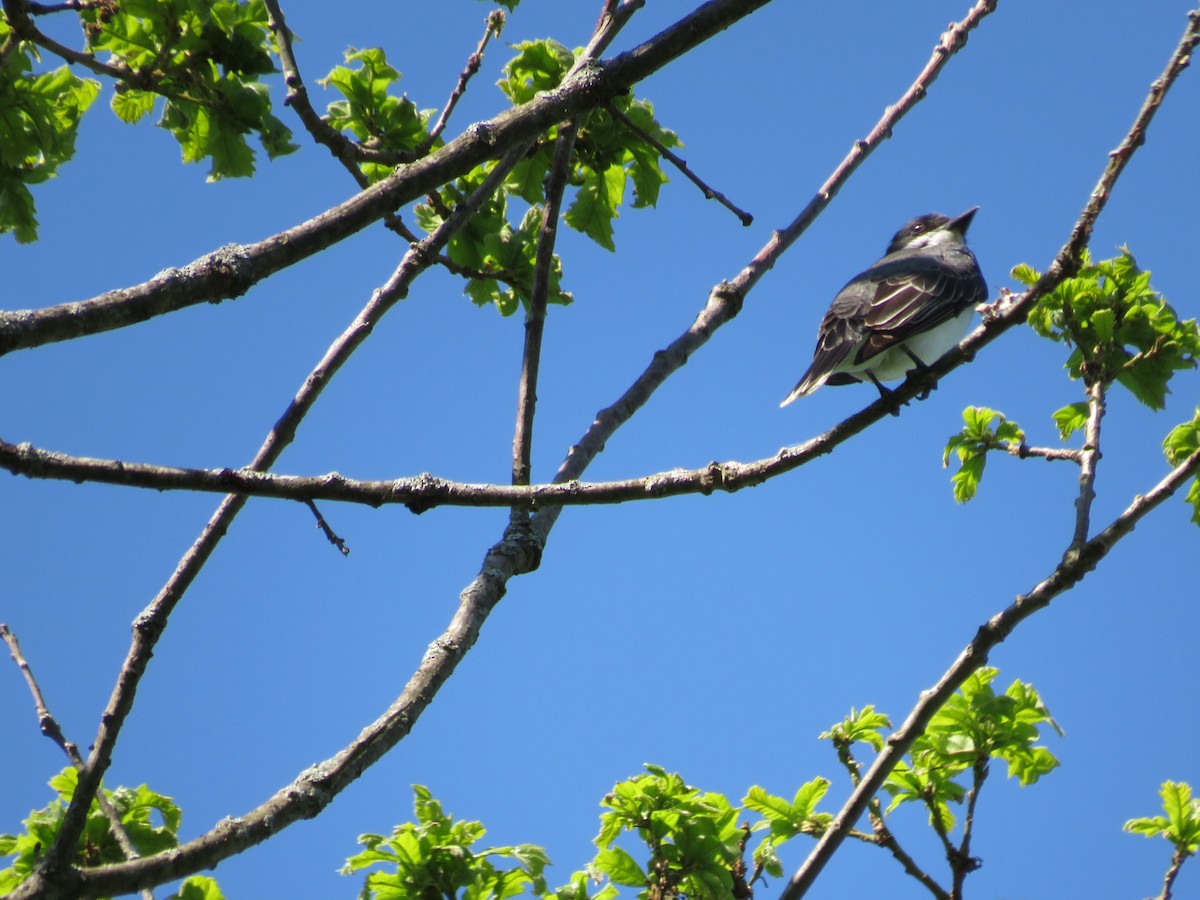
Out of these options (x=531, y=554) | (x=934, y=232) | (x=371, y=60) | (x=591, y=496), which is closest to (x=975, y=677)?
(x=531, y=554)

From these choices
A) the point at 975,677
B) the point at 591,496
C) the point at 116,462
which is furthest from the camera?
the point at 975,677

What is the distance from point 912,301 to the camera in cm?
602

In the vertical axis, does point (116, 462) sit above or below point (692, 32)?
below

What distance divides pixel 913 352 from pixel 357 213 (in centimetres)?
446

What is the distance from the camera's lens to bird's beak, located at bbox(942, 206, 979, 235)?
8.91 metres

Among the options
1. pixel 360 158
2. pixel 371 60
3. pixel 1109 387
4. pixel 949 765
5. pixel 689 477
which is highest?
pixel 371 60

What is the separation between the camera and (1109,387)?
444 centimetres

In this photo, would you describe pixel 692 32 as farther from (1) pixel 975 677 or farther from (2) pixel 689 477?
(1) pixel 975 677

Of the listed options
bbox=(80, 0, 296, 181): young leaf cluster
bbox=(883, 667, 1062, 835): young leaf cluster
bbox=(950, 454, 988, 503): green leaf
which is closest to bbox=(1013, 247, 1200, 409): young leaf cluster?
bbox=(950, 454, 988, 503): green leaf

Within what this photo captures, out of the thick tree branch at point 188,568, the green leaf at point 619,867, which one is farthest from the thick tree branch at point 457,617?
the green leaf at point 619,867

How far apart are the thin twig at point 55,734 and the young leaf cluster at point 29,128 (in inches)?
74.6

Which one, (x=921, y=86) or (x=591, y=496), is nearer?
(x=591, y=496)

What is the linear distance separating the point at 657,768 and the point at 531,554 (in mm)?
909

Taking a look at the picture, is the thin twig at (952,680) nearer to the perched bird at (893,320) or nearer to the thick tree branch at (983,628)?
the thick tree branch at (983,628)
